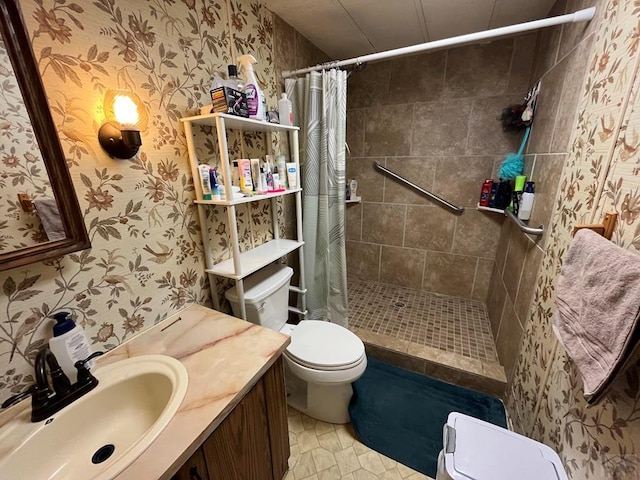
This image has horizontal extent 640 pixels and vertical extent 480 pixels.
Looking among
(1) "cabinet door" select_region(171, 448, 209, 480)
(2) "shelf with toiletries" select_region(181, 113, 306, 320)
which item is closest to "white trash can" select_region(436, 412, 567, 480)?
(1) "cabinet door" select_region(171, 448, 209, 480)

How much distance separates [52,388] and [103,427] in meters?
0.18

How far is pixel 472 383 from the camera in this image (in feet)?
5.09

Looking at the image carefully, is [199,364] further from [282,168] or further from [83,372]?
[282,168]

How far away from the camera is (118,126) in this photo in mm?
838

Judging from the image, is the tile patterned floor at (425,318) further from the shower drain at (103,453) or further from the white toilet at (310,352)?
the shower drain at (103,453)

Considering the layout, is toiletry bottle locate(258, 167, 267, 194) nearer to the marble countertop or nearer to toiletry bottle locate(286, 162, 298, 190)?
toiletry bottle locate(286, 162, 298, 190)

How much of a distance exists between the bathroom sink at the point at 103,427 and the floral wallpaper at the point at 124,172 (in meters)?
0.17

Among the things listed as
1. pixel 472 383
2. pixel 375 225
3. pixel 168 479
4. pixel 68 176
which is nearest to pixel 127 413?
pixel 168 479

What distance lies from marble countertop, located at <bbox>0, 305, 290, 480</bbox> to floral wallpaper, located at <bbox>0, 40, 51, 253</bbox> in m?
0.46

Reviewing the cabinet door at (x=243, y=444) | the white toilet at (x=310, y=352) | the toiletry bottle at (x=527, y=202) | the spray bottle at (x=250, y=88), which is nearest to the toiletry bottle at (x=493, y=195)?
the toiletry bottle at (x=527, y=202)

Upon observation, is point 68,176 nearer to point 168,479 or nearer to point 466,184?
point 168,479

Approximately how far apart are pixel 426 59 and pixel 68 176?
2372 millimetres

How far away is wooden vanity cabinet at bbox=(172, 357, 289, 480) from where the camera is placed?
0.67m

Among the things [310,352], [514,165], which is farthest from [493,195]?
[310,352]
